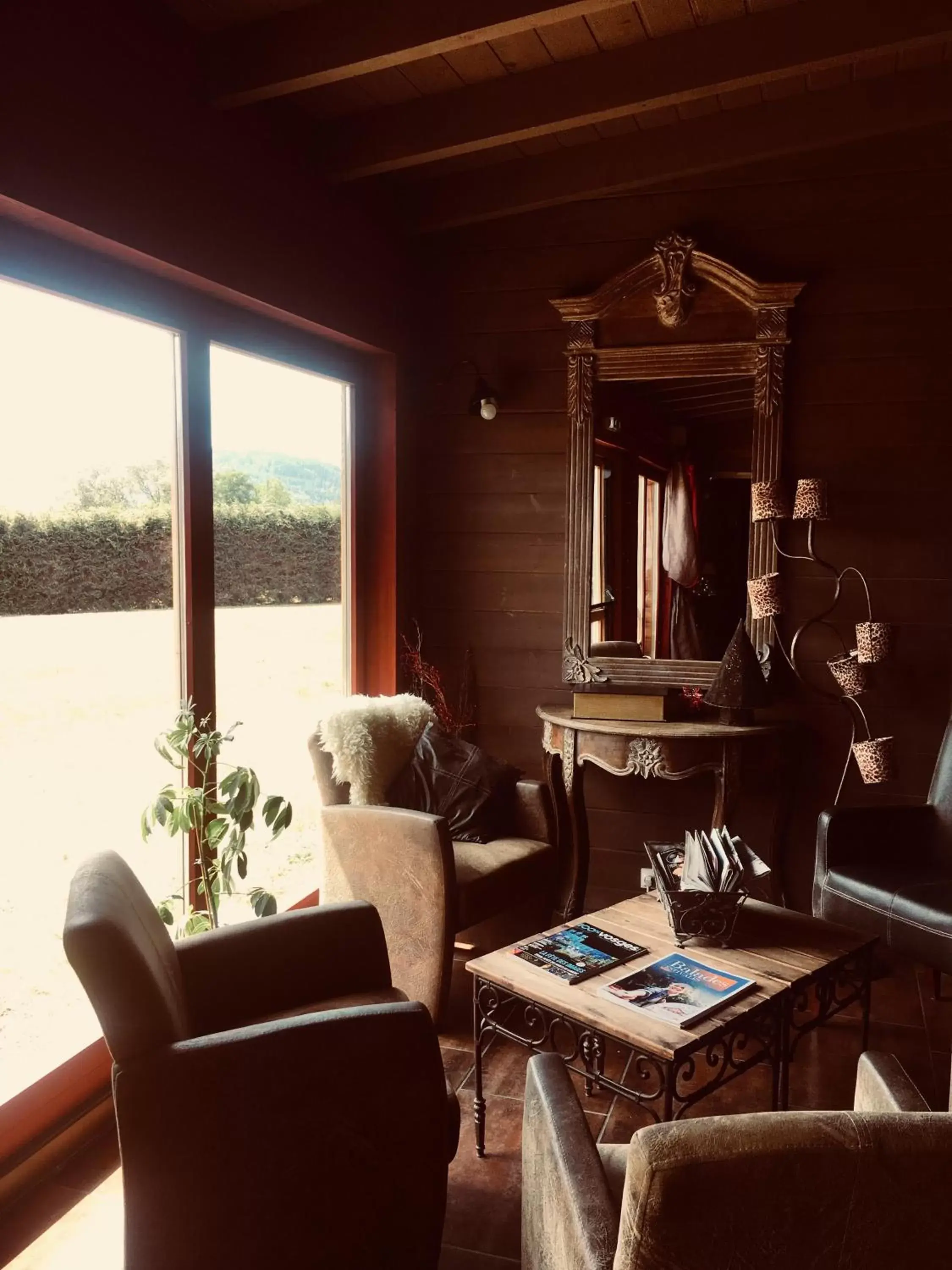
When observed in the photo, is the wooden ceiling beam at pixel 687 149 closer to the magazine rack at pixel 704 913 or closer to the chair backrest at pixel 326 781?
the chair backrest at pixel 326 781

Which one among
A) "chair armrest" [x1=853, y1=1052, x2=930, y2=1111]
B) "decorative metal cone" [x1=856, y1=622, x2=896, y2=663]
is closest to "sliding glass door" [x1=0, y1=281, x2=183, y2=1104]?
"chair armrest" [x1=853, y1=1052, x2=930, y2=1111]

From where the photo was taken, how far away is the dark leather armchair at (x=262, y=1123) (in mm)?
1609

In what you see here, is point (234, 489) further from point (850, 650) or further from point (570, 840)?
point (850, 650)

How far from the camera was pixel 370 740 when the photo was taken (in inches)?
122

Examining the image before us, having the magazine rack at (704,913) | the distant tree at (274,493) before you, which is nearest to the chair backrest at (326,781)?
the distant tree at (274,493)

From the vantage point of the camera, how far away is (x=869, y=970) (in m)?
2.38

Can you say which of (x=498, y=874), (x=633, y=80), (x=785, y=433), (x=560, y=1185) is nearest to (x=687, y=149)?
(x=633, y=80)

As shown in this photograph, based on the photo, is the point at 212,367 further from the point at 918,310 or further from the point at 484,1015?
the point at 918,310

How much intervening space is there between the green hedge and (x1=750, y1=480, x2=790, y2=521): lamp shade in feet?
5.24

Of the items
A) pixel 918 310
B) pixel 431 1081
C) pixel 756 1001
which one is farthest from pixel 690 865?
pixel 918 310

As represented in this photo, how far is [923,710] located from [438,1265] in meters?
2.61

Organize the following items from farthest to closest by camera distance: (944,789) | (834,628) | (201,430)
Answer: (834,628) → (944,789) → (201,430)

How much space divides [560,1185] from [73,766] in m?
1.72

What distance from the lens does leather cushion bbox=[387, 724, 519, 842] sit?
10.5 feet
